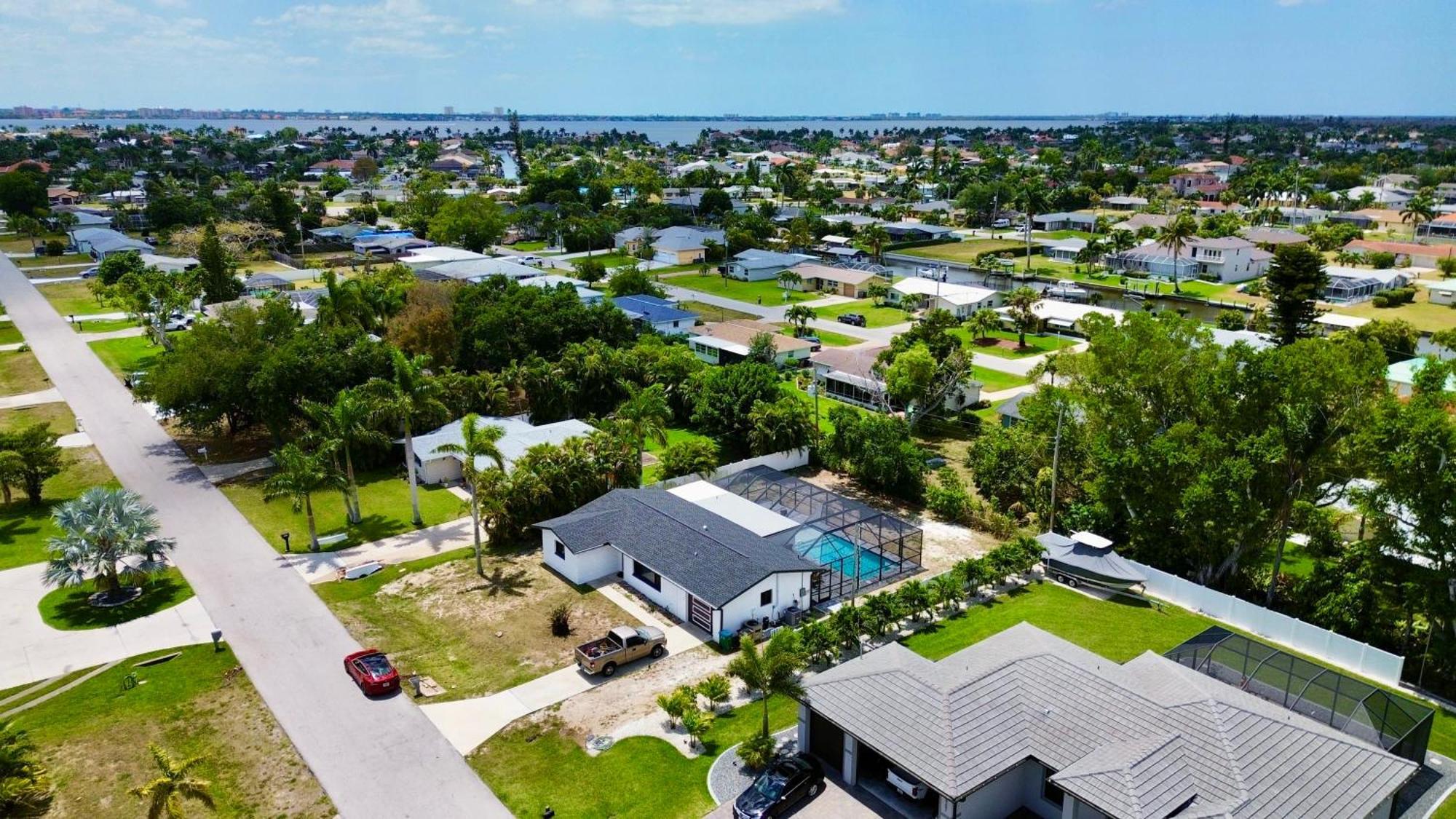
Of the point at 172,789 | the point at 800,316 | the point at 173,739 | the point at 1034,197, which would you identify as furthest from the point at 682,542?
the point at 1034,197

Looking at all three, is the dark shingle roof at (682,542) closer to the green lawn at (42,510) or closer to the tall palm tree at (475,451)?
the tall palm tree at (475,451)

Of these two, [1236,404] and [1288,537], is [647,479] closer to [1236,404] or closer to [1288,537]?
[1236,404]

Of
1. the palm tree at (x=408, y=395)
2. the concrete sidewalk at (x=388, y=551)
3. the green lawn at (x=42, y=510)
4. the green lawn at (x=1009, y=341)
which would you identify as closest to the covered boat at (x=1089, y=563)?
the concrete sidewalk at (x=388, y=551)

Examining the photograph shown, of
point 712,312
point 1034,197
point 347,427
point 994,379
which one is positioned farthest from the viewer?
point 1034,197

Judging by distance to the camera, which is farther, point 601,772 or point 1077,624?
point 1077,624

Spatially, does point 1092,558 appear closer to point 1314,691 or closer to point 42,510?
point 1314,691

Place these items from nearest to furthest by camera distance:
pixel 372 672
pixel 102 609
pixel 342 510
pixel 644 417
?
pixel 372 672 < pixel 102 609 < pixel 342 510 < pixel 644 417

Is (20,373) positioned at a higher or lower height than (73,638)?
higher

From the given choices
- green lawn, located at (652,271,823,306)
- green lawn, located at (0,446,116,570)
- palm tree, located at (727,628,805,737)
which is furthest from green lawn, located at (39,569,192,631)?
green lawn, located at (652,271,823,306)
